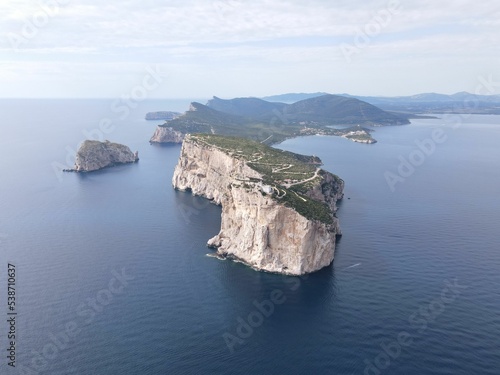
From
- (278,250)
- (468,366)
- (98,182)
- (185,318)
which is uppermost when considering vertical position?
(98,182)

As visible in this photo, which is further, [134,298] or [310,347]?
[134,298]

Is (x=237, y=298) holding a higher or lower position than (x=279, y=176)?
lower

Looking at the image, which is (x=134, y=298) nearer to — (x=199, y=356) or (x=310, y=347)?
(x=199, y=356)

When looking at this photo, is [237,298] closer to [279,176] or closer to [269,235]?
[269,235]

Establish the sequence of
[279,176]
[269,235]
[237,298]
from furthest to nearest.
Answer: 1. [279,176]
2. [269,235]
3. [237,298]

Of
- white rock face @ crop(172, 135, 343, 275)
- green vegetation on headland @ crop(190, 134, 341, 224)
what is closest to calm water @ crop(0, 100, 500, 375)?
white rock face @ crop(172, 135, 343, 275)

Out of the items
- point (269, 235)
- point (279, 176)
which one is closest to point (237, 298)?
point (269, 235)

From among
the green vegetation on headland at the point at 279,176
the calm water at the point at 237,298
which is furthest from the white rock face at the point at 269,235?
the calm water at the point at 237,298

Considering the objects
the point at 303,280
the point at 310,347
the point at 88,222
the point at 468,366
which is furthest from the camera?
the point at 88,222

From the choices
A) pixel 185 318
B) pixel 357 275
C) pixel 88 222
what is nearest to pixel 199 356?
pixel 185 318
